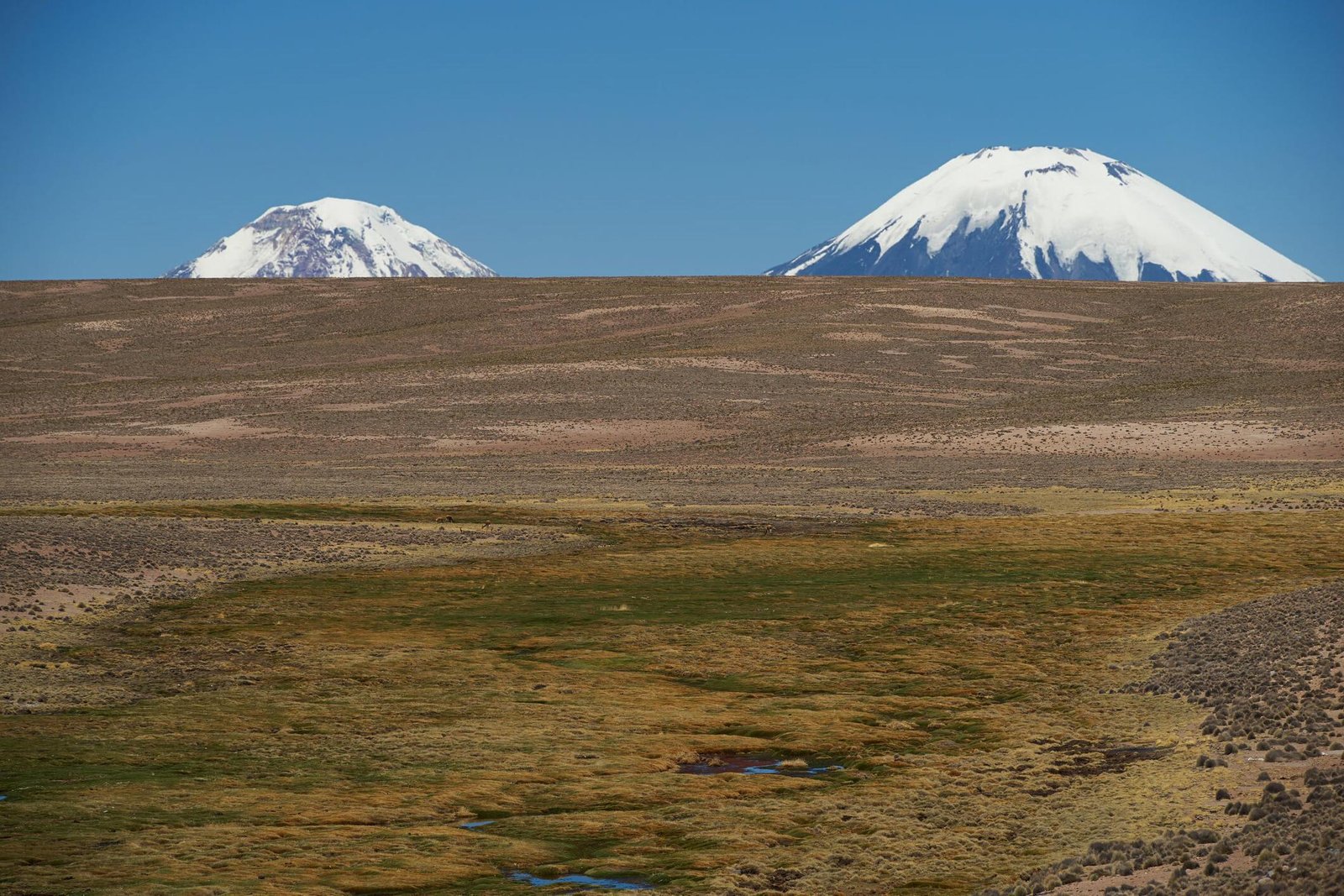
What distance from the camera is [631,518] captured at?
55438mm

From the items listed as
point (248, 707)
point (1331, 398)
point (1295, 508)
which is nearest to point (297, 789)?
point (248, 707)

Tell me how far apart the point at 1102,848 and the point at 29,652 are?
845 inches

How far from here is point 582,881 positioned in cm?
1695

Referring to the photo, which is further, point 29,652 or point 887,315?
point 887,315

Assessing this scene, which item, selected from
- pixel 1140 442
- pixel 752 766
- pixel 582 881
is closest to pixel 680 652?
pixel 752 766

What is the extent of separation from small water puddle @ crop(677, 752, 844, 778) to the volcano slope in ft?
0.32

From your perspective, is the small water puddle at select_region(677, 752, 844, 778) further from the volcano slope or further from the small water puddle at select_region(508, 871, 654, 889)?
the small water puddle at select_region(508, 871, 654, 889)

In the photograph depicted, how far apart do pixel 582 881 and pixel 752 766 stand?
555cm

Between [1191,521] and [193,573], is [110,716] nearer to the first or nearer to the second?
[193,573]

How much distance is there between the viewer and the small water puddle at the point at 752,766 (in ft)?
70.9

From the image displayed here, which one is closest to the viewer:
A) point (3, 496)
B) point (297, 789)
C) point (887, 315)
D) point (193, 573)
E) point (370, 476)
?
point (297, 789)

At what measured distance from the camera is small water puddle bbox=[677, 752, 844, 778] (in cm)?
2162

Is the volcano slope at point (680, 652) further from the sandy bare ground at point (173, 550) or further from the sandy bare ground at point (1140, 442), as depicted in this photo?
the sandy bare ground at point (1140, 442)

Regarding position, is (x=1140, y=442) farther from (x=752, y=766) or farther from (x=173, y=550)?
(x=752, y=766)
